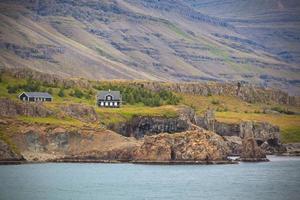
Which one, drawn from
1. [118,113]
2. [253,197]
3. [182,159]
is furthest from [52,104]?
[253,197]

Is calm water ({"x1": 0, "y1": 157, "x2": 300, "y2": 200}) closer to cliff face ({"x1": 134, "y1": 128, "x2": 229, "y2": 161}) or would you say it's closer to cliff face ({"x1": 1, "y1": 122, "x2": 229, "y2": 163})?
cliff face ({"x1": 134, "y1": 128, "x2": 229, "y2": 161})

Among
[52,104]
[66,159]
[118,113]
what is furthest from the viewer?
[118,113]

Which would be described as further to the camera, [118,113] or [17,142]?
[118,113]

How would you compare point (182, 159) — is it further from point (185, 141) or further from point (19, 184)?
point (19, 184)

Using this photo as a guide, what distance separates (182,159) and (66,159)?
1745 cm

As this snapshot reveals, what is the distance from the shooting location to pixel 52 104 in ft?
553

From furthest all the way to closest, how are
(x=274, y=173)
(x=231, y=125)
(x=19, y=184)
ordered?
1. (x=231, y=125)
2. (x=274, y=173)
3. (x=19, y=184)

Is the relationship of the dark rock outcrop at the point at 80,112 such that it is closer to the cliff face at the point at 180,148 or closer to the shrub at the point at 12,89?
the cliff face at the point at 180,148

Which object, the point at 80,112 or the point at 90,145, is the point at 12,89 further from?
the point at 90,145

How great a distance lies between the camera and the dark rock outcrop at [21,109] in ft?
502

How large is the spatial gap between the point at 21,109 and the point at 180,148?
27.5m

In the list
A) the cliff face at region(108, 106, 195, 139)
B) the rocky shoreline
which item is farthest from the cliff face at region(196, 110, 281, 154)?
the rocky shoreline

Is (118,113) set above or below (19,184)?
above

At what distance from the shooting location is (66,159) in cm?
14538
